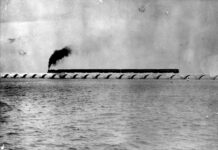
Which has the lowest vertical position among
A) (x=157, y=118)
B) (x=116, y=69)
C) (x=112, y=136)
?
(x=116, y=69)

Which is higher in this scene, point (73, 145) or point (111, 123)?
point (73, 145)

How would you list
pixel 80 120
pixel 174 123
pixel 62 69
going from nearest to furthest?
pixel 174 123
pixel 80 120
pixel 62 69

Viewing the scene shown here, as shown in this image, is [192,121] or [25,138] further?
[192,121]

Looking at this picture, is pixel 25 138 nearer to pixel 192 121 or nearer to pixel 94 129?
pixel 94 129

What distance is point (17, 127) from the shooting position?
82.2ft

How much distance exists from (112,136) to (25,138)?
4291mm

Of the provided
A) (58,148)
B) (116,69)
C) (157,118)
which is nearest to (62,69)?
(116,69)

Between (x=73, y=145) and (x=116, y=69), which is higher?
(x=73, y=145)

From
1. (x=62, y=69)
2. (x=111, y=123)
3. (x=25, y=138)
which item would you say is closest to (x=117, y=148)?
(x=25, y=138)

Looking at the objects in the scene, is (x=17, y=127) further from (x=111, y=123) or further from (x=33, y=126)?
(x=111, y=123)

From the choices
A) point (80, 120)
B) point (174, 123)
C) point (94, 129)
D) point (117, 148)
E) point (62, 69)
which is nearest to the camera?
point (117, 148)

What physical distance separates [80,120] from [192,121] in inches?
294

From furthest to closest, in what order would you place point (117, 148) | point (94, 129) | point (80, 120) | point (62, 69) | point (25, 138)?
point (62, 69) < point (80, 120) < point (94, 129) < point (25, 138) < point (117, 148)

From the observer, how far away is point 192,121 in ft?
91.6
